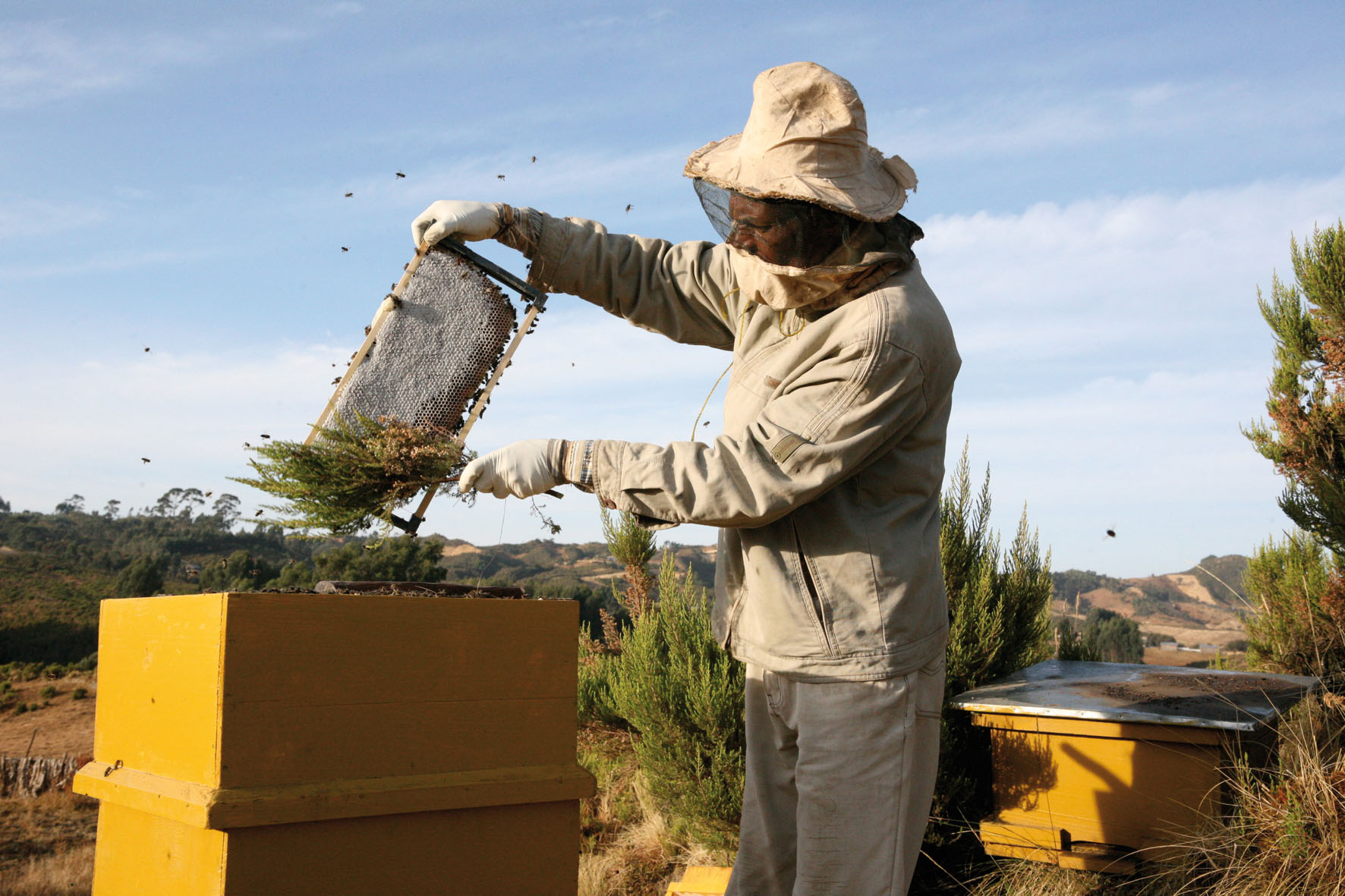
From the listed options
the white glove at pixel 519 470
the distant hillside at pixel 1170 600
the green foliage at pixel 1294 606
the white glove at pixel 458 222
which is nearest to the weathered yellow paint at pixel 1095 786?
the white glove at pixel 519 470

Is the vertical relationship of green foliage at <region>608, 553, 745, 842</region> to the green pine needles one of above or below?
below

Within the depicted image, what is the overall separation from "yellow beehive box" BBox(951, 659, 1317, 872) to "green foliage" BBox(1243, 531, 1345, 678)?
3.25 m

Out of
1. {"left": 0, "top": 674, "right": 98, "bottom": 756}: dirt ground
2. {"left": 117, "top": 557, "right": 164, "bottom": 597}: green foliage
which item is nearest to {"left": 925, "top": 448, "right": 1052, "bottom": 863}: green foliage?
{"left": 0, "top": 674, "right": 98, "bottom": 756}: dirt ground

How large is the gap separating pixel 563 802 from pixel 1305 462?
700 centimetres

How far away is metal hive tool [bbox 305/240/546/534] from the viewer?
2838mm

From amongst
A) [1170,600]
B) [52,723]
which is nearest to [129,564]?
[52,723]

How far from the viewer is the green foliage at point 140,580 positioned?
21.1 meters

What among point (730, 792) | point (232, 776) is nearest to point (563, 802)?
point (232, 776)

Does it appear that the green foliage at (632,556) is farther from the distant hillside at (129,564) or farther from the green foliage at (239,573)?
the distant hillside at (129,564)

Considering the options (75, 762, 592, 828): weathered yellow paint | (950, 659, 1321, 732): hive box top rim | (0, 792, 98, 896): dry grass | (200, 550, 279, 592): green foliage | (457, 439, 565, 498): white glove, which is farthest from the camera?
(0, 792, 98, 896): dry grass

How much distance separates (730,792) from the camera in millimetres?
4871

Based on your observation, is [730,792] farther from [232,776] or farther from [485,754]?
[232,776]

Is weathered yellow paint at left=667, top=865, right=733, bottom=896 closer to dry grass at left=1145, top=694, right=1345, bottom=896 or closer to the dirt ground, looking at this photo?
dry grass at left=1145, top=694, right=1345, bottom=896

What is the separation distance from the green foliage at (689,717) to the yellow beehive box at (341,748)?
2425 mm
